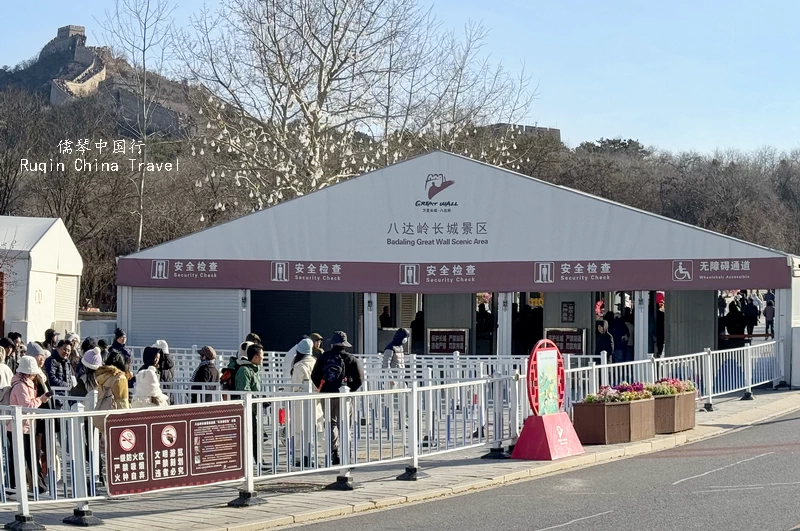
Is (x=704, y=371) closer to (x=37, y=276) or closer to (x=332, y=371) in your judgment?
(x=332, y=371)

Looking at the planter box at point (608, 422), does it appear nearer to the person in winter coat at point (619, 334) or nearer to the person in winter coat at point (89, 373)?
the person in winter coat at point (89, 373)

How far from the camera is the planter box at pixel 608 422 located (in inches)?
623

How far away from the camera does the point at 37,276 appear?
101 feet

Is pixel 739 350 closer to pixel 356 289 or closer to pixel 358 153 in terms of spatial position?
pixel 356 289

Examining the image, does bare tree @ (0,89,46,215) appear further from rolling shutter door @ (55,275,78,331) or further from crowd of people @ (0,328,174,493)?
crowd of people @ (0,328,174,493)

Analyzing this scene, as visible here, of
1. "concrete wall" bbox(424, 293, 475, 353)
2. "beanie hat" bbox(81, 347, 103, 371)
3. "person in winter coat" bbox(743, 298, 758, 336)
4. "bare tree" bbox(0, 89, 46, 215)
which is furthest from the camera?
"bare tree" bbox(0, 89, 46, 215)

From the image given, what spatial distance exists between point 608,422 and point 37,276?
20.0 m

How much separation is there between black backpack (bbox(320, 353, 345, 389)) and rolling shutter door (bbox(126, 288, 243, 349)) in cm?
1636

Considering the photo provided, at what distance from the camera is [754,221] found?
73.1m

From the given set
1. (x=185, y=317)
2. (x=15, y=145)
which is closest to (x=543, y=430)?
(x=185, y=317)

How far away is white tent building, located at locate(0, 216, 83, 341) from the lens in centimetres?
2988

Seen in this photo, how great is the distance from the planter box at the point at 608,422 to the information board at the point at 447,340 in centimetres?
1407

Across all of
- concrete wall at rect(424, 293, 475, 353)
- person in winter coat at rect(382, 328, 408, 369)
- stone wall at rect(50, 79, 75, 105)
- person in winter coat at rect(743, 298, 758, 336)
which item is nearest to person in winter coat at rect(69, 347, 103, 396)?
person in winter coat at rect(382, 328, 408, 369)

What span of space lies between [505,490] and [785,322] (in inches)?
625
